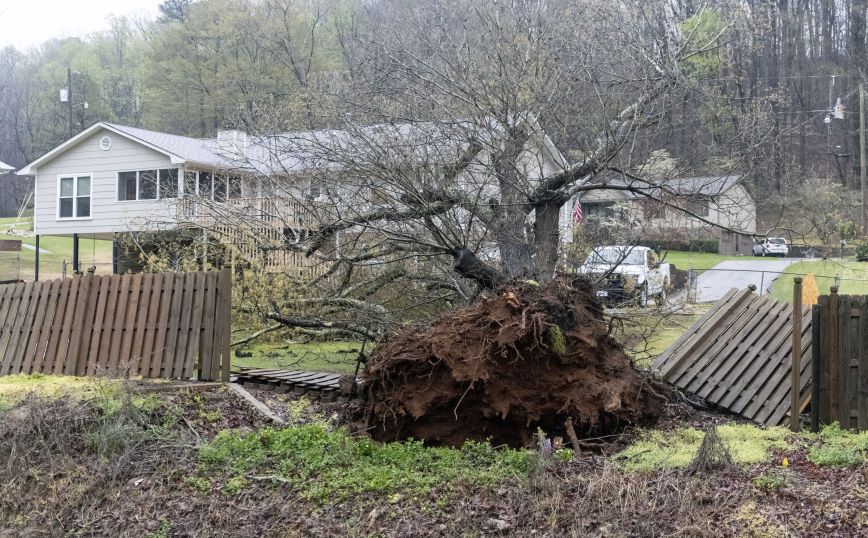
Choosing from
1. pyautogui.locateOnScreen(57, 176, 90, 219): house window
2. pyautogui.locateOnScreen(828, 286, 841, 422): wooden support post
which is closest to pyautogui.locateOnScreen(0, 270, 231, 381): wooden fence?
pyautogui.locateOnScreen(828, 286, 841, 422): wooden support post

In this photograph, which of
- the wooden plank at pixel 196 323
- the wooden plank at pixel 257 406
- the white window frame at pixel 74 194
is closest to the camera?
the wooden plank at pixel 257 406

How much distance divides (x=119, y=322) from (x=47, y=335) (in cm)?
108

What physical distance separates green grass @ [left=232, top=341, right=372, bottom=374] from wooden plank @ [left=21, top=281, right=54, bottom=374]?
3286 millimetres

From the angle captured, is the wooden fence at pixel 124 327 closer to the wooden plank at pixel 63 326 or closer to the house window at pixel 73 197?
the wooden plank at pixel 63 326

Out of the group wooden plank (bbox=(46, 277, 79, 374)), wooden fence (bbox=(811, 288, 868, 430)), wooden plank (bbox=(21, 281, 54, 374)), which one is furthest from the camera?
wooden plank (bbox=(21, 281, 54, 374))

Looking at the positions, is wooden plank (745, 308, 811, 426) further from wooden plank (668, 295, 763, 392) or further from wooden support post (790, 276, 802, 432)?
wooden plank (668, 295, 763, 392)

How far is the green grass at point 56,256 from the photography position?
34000 mm

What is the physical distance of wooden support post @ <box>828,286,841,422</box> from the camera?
22.9 feet

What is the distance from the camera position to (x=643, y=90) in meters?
10.8

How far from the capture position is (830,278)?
22.1 m

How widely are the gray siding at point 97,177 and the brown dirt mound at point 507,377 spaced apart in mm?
20955

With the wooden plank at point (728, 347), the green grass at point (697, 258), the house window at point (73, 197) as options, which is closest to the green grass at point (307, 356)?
the wooden plank at point (728, 347)

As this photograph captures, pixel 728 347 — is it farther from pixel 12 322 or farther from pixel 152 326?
pixel 12 322

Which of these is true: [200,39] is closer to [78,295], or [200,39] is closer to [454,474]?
[78,295]
